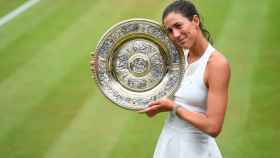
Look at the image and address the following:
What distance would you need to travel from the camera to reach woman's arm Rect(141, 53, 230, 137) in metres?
4.24

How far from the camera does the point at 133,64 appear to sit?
5.20m

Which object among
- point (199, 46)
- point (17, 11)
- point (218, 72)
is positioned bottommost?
point (218, 72)

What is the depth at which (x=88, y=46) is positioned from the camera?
11.1m

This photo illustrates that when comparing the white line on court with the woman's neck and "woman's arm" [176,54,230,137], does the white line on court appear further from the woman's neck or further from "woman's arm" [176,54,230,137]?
"woman's arm" [176,54,230,137]

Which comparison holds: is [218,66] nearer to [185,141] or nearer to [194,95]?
[194,95]

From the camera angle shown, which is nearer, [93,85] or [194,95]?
[194,95]

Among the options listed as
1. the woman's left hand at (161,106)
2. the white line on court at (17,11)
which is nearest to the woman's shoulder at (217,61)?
the woman's left hand at (161,106)

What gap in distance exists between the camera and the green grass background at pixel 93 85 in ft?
26.0

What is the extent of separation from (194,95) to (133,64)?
0.90m

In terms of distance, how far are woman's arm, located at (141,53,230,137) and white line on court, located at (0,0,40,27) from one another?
9147mm

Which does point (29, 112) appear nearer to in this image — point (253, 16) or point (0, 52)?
point (0, 52)

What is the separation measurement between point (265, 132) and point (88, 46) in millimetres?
4064

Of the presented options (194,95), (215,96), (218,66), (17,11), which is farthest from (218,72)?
(17,11)

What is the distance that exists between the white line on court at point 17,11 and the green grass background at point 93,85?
216mm
